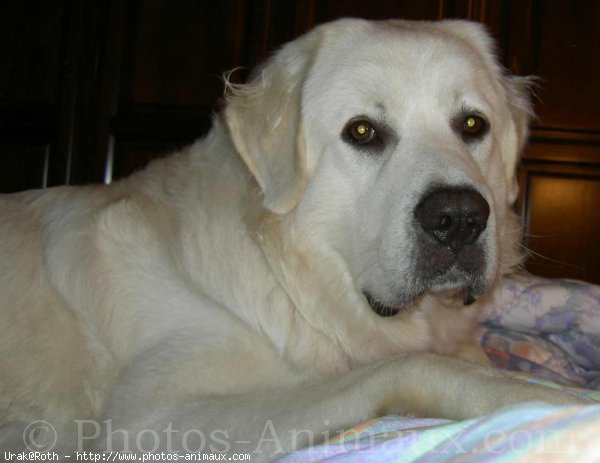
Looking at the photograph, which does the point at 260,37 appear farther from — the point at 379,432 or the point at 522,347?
the point at 379,432

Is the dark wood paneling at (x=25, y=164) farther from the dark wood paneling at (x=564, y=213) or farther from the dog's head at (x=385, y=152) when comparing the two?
the dark wood paneling at (x=564, y=213)

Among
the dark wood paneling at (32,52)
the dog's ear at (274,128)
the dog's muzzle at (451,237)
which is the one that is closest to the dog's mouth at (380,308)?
the dog's muzzle at (451,237)

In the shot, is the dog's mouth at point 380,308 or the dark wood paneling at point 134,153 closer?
the dog's mouth at point 380,308

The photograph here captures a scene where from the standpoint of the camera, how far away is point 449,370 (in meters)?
1.23

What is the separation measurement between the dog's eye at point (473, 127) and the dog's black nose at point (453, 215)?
1.24ft

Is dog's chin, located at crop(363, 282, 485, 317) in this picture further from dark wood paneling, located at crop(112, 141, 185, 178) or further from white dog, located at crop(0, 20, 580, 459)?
dark wood paneling, located at crop(112, 141, 185, 178)

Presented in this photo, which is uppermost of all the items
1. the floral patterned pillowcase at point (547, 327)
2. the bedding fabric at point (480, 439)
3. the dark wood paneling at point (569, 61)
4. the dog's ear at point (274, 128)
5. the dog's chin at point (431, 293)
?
the dark wood paneling at point (569, 61)

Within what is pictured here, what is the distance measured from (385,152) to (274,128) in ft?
1.07

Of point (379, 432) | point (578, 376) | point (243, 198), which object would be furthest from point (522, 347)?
point (379, 432)

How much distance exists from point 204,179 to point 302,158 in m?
0.29

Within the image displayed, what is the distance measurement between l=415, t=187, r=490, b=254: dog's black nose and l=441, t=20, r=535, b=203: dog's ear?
1.91 ft

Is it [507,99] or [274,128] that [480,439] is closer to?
[274,128]

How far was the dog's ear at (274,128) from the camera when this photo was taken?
1855 mm

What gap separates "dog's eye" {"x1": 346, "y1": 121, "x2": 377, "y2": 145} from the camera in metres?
1.86
